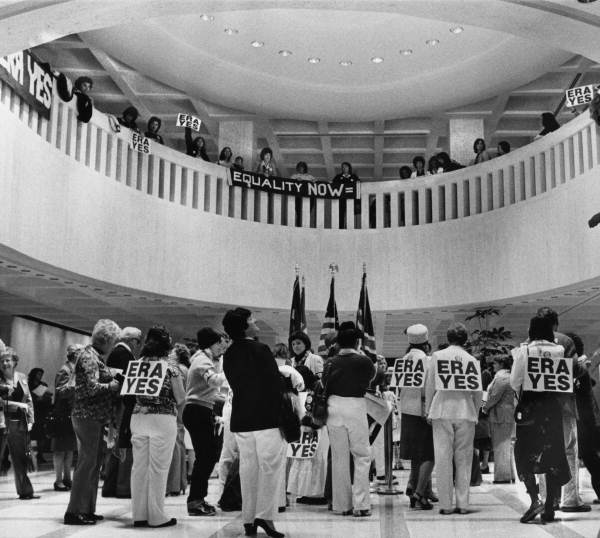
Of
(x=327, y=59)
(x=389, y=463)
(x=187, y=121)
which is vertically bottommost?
(x=389, y=463)

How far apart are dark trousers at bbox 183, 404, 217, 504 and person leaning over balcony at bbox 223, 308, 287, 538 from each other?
1.11 metres

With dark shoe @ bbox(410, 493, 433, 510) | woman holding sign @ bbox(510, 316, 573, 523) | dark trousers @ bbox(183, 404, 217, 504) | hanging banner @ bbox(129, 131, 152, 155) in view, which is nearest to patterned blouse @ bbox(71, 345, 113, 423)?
dark trousers @ bbox(183, 404, 217, 504)

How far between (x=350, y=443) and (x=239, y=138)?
37.9 ft

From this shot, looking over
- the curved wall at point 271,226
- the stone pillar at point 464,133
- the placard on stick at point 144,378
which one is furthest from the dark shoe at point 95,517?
the stone pillar at point 464,133

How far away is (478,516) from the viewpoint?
6855 millimetres

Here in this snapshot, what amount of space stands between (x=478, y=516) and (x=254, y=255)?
28.3 feet

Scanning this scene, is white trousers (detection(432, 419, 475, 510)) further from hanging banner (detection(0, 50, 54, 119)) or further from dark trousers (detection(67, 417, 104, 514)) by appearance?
hanging banner (detection(0, 50, 54, 119))

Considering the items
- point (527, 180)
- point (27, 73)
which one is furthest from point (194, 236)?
point (527, 180)

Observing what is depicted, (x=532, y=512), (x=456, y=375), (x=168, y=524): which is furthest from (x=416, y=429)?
(x=168, y=524)

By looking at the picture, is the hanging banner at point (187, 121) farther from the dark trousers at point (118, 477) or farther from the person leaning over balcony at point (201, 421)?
the person leaning over balcony at point (201, 421)

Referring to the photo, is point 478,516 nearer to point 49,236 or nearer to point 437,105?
point 49,236

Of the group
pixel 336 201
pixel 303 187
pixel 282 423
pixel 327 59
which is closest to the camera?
pixel 282 423

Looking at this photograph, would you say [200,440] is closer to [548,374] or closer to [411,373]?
[411,373]

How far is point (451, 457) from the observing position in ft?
22.8
